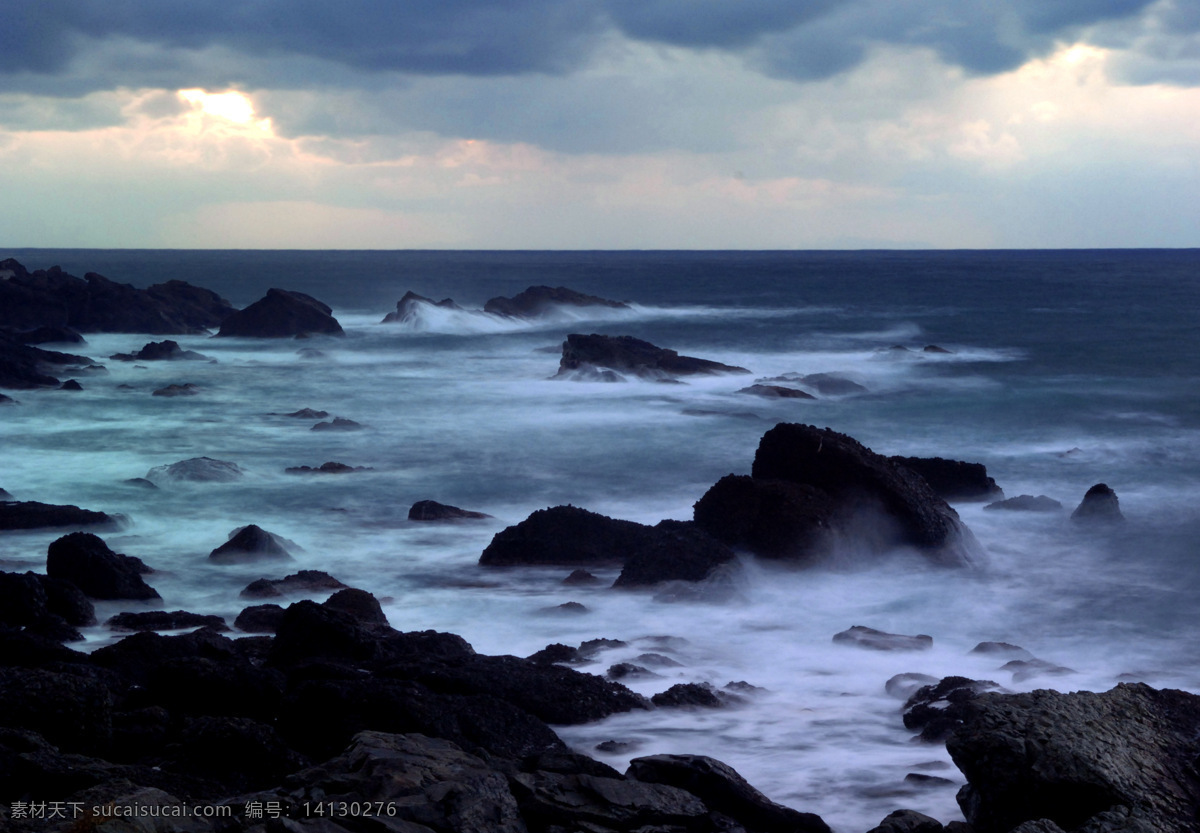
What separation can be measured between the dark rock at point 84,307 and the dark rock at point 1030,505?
116ft

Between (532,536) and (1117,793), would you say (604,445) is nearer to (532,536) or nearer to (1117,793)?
(532,536)

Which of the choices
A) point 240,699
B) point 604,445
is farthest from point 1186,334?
point 240,699

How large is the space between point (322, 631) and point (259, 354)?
98.0 ft

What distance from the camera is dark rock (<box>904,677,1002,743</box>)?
22.1ft

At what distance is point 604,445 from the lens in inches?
782

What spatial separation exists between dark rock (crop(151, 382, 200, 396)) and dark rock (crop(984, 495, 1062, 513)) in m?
18.4

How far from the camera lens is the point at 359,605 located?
9367mm

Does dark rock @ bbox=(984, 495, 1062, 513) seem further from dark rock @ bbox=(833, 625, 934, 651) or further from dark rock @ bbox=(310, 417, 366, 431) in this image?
dark rock @ bbox=(310, 417, 366, 431)

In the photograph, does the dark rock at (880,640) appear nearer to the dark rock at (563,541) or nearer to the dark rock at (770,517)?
the dark rock at (770,517)

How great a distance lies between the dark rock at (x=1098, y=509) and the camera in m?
13.3

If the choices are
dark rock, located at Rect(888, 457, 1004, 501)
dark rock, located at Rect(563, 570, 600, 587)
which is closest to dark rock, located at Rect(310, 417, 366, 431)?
dark rock, located at Rect(888, 457, 1004, 501)

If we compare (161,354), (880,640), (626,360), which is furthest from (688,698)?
(161,354)

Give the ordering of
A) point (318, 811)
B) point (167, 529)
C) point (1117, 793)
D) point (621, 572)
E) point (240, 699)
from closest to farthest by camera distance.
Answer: point (318, 811), point (1117, 793), point (240, 699), point (621, 572), point (167, 529)

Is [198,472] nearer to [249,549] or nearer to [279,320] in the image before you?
[249,549]
